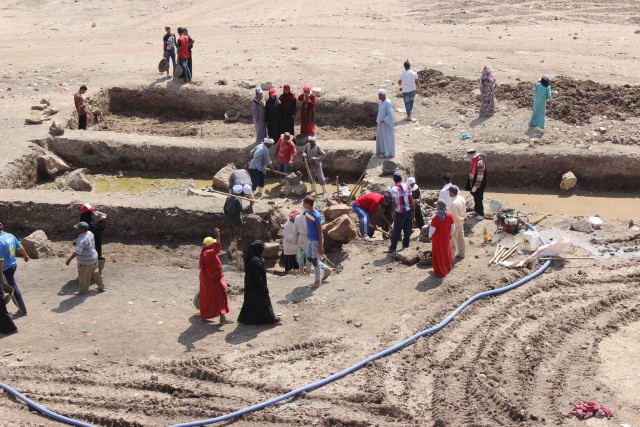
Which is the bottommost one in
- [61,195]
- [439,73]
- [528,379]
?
[528,379]

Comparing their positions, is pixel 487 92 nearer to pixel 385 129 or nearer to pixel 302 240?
pixel 385 129

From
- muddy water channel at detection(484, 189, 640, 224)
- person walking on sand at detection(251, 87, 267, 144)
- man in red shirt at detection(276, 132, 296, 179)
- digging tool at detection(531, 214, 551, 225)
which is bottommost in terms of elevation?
muddy water channel at detection(484, 189, 640, 224)

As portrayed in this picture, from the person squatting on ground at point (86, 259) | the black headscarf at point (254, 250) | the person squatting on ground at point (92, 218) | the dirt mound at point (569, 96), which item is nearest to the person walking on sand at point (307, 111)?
the dirt mound at point (569, 96)

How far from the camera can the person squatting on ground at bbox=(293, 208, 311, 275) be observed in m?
13.3

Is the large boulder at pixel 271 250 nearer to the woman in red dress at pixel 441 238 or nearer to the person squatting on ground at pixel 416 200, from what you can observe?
the person squatting on ground at pixel 416 200

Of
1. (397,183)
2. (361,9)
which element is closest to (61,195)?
(397,183)

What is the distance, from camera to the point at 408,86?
1931cm

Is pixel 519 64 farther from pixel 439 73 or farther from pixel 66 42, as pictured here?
pixel 66 42

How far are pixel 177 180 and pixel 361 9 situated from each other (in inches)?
542

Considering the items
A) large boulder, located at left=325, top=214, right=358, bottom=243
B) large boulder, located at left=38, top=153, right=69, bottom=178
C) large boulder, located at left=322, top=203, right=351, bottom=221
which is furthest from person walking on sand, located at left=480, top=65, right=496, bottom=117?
large boulder, located at left=38, top=153, right=69, bottom=178

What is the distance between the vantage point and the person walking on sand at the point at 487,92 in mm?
19062

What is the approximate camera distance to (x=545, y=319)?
39.8 feet

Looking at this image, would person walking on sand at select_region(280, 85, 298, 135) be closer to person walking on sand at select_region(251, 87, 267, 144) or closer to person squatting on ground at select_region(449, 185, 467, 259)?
person walking on sand at select_region(251, 87, 267, 144)

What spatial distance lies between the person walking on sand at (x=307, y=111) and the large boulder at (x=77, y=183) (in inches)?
169
